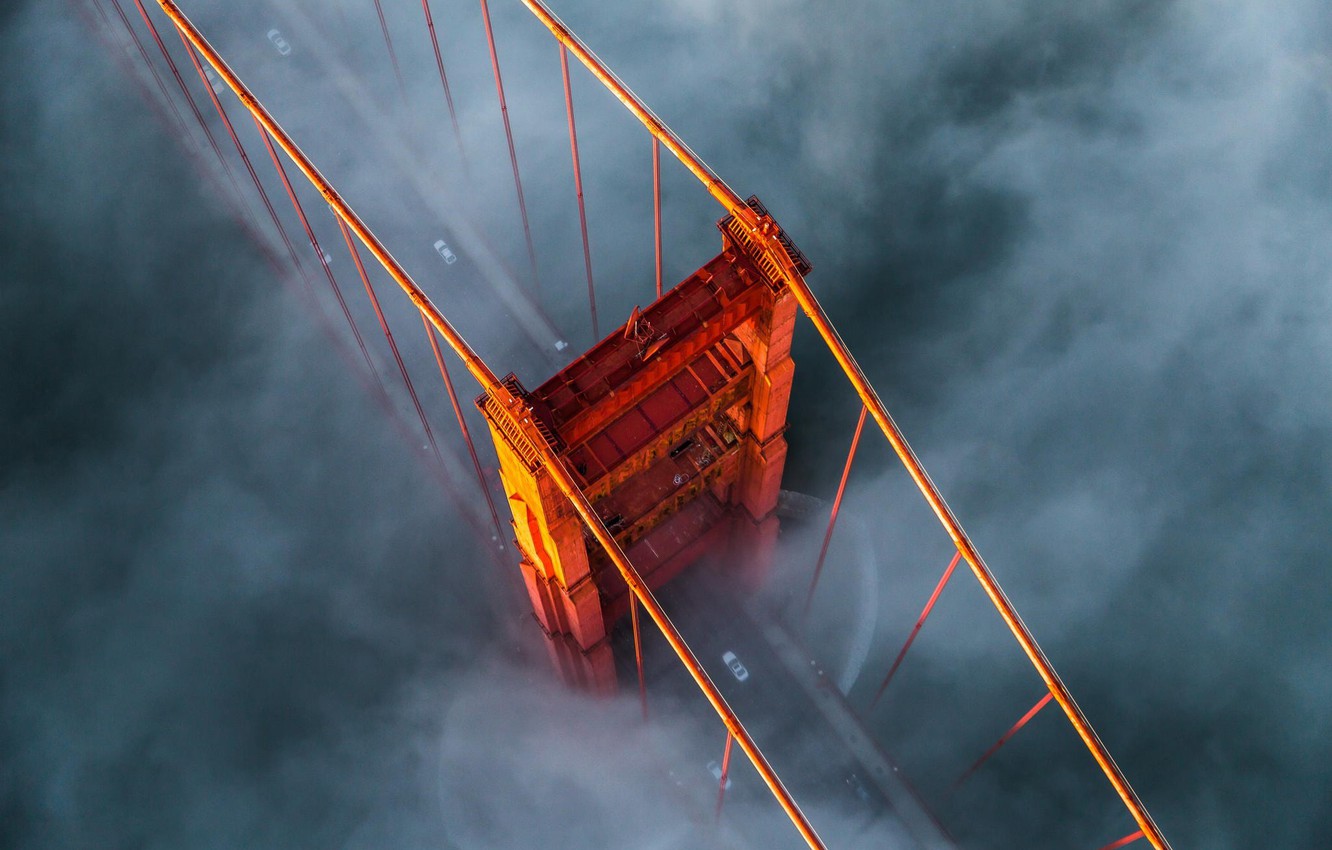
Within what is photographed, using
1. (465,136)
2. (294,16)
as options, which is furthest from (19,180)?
(465,136)

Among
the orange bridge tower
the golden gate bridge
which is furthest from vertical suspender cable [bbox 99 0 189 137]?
the orange bridge tower

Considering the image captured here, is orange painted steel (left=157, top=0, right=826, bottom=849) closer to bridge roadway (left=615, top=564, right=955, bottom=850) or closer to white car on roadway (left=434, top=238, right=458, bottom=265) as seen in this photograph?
bridge roadway (left=615, top=564, right=955, bottom=850)

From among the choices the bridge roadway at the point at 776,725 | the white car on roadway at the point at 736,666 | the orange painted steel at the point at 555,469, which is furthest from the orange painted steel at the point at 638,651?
the white car on roadway at the point at 736,666

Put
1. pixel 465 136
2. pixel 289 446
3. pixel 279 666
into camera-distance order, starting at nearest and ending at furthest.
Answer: pixel 279 666, pixel 289 446, pixel 465 136

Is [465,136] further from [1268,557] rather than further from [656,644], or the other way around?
[1268,557]

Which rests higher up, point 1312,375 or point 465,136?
point 465,136

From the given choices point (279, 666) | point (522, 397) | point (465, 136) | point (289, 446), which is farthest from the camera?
point (465, 136)

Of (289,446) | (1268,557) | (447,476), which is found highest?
(289,446)

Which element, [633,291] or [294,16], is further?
[294,16]
